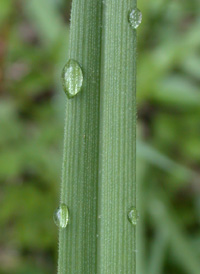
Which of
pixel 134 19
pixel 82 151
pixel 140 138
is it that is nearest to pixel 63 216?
pixel 82 151

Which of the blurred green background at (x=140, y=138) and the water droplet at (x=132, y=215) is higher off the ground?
the blurred green background at (x=140, y=138)

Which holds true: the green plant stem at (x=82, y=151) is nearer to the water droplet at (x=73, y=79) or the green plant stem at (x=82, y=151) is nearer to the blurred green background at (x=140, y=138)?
the water droplet at (x=73, y=79)

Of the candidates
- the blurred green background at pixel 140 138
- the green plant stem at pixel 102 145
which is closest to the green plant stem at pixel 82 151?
the green plant stem at pixel 102 145

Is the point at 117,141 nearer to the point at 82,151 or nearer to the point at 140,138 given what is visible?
the point at 82,151

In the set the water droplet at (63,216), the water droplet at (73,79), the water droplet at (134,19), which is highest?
the water droplet at (134,19)

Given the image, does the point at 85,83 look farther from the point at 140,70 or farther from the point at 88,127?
the point at 140,70

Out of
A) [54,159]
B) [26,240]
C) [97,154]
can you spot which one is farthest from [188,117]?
[97,154]

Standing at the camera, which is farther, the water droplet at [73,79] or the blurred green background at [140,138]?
the blurred green background at [140,138]

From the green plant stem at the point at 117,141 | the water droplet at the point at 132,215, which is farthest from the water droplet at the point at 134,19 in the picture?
the water droplet at the point at 132,215

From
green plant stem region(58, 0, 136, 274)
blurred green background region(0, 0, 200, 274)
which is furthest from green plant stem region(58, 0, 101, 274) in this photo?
blurred green background region(0, 0, 200, 274)
